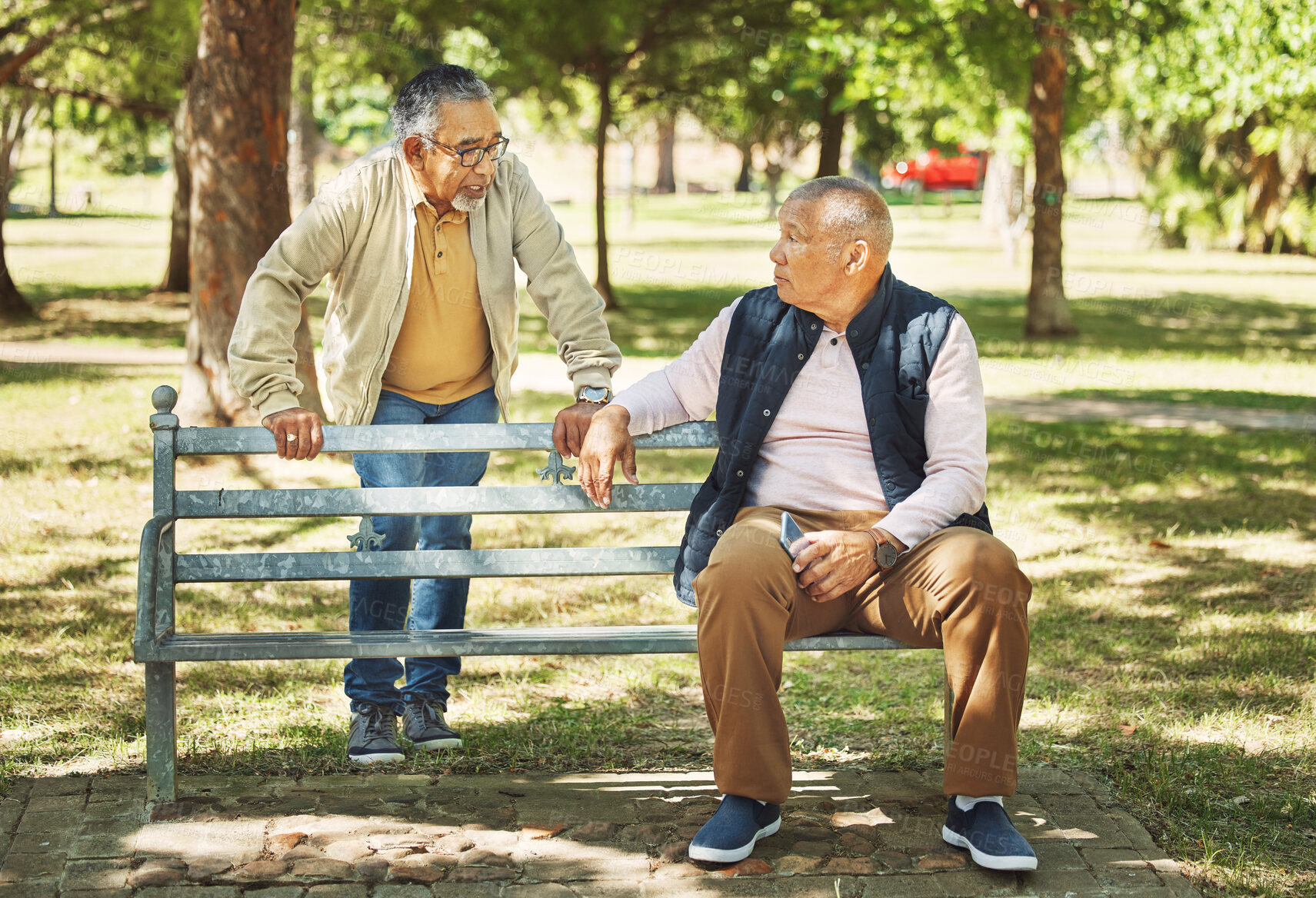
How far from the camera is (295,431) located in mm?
3271

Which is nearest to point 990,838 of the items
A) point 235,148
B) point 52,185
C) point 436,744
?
point 436,744

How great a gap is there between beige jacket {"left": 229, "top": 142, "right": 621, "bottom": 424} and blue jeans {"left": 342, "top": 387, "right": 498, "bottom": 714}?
122 millimetres

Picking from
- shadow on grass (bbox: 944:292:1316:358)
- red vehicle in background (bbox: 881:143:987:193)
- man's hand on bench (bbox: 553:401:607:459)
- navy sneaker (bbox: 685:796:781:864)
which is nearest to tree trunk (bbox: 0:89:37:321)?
shadow on grass (bbox: 944:292:1316:358)

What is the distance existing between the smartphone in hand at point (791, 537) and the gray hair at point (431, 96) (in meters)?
1.39

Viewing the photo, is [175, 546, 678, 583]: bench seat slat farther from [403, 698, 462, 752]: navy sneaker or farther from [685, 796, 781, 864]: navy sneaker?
[685, 796, 781, 864]: navy sneaker

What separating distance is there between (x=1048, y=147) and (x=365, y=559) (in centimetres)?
1287

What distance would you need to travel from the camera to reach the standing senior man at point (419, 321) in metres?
3.35

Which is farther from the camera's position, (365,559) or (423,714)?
(423,714)

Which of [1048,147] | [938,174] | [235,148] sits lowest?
[235,148]

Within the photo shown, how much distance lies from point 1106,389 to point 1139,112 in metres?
12.5

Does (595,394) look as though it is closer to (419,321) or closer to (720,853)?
(419,321)

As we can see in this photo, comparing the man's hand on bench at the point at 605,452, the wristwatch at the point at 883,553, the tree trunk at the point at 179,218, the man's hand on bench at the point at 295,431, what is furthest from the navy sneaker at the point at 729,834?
the tree trunk at the point at 179,218

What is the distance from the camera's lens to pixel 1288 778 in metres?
3.59

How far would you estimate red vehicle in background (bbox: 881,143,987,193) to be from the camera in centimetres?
6122
